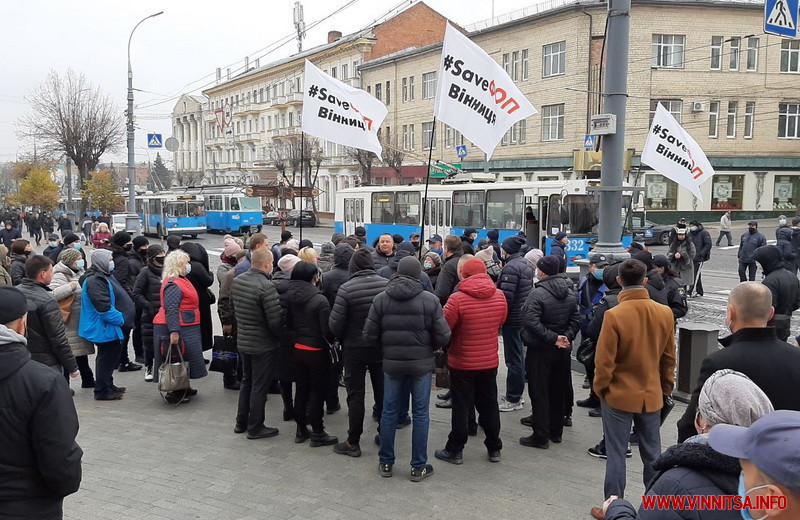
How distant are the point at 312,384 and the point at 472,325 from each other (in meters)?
1.72

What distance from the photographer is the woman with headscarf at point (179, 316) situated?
7.34 m

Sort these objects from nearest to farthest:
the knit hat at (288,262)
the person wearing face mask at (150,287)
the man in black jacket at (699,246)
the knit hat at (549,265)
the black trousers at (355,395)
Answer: the black trousers at (355,395)
the knit hat at (549,265)
the knit hat at (288,262)
the person wearing face mask at (150,287)
the man in black jacket at (699,246)

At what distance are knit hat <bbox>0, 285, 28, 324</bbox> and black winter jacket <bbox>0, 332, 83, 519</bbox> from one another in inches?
19.5

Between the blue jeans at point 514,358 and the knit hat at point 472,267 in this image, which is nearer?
the knit hat at point 472,267

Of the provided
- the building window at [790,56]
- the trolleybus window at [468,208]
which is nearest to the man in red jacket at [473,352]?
the trolleybus window at [468,208]

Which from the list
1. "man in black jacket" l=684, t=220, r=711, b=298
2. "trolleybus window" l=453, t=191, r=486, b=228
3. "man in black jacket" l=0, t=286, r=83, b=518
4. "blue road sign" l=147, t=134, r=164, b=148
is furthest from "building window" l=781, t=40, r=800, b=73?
"man in black jacket" l=0, t=286, r=83, b=518

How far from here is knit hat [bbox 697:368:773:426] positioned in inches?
98.0

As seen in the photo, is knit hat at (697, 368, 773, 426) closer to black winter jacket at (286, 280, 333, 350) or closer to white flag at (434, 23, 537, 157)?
black winter jacket at (286, 280, 333, 350)

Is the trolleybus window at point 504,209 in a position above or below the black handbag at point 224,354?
above

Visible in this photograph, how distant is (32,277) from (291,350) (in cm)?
251

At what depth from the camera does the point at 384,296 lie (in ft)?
18.6

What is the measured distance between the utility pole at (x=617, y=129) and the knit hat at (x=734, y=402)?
19.2 feet

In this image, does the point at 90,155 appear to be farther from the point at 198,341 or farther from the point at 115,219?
the point at 198,341

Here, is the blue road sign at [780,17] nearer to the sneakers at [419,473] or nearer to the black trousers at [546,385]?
the black trousers at [546,385]
